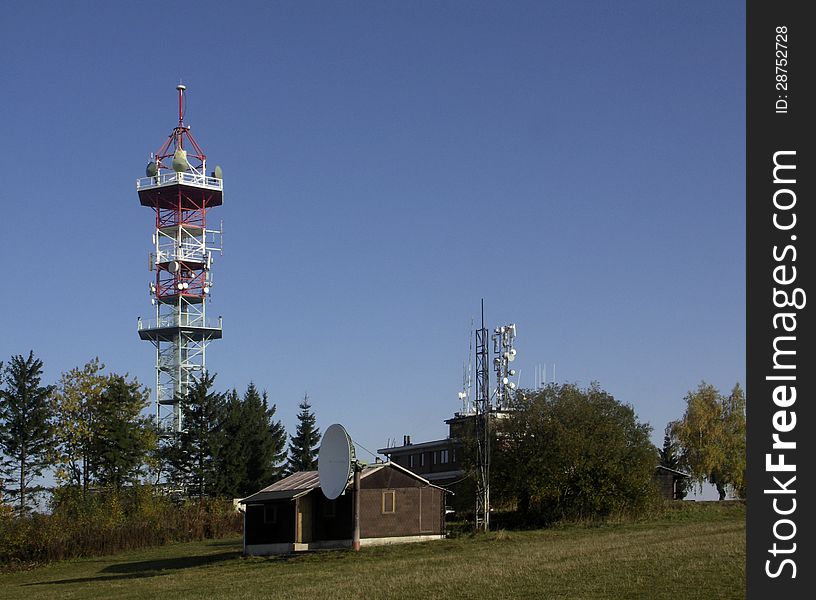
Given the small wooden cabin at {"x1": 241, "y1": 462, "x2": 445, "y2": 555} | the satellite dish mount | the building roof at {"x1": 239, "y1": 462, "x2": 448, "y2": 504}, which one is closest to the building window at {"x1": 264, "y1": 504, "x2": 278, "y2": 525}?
the small wooden cabin at {"x1": 241, "y1": 462, "x2": 445, "y2": 555}

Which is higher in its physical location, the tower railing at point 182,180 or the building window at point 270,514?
the tower railing at point 182,180

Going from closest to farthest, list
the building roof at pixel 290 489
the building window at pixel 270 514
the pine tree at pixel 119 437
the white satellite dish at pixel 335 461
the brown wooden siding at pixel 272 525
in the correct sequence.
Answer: the white satellite dish at pixel 335 461 → the brown wooden siding at pixel 272 525 → the building roof at pixel 290 489 → the building window at pixel 270 514 → the pine tree at pixel 119 437

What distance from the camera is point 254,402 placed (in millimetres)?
89812

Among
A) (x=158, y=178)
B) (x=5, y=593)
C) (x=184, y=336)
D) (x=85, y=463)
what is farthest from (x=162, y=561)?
(x=158, y=178)

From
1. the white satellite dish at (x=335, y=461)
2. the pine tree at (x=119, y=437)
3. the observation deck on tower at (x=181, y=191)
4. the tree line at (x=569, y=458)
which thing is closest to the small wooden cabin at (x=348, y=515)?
the white satellite dish at (x=335, y=461)

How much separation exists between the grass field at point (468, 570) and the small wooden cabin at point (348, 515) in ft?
6.47

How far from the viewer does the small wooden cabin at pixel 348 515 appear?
4656cm

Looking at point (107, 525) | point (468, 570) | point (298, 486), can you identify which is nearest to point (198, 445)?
point (107, 525)

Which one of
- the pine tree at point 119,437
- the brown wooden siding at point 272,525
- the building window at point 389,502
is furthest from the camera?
the pine tree at point 119,437

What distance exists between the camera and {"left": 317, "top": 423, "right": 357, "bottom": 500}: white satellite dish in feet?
138

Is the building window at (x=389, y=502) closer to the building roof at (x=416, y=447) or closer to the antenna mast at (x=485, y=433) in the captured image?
the antenna mast at (x=485, y=433)

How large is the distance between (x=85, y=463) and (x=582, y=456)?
1457 inches
